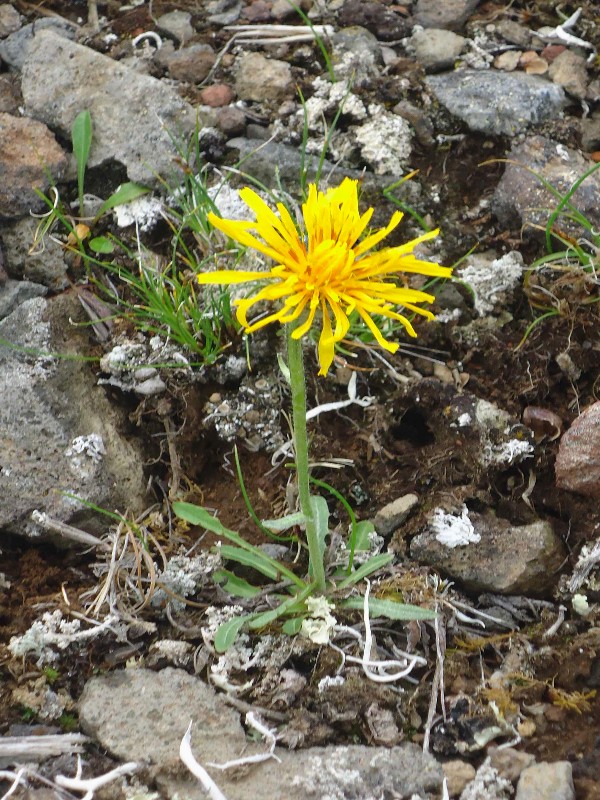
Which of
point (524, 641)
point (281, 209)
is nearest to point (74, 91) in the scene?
point (281, 209)

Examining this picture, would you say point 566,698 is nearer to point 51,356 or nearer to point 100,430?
point 100,430

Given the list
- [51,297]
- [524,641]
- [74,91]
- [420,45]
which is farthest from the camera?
[420,45]

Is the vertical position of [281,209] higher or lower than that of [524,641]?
higher

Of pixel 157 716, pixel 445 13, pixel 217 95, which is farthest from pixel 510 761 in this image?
pixel 445 13

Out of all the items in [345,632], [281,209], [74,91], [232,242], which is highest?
[281,209]

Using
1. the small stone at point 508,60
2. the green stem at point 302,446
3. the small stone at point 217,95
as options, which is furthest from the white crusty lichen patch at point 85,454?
the small stone at point 508,60

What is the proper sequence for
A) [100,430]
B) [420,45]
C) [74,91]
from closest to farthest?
[100,430], [74,91], [420,45]

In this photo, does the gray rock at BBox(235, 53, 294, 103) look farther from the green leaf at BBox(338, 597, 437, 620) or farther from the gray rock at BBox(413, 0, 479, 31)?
the green leaf at BBox(338, 597, 437, 620)
